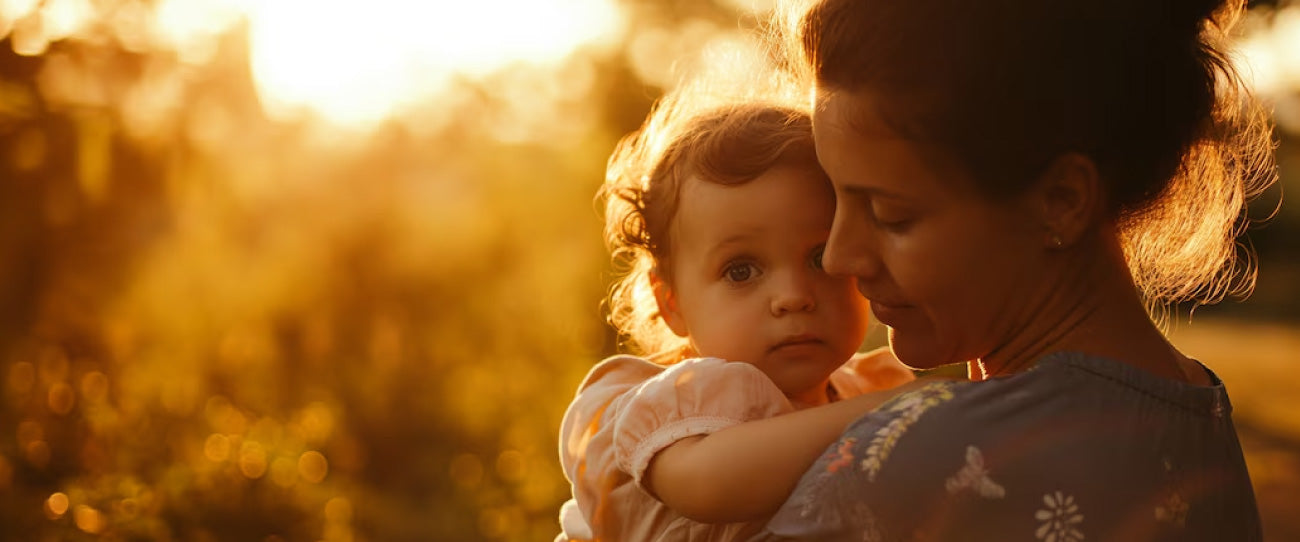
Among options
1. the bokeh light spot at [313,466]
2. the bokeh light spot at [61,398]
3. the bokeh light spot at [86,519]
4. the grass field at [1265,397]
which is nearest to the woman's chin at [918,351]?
the bokeh light spot at [86,519]

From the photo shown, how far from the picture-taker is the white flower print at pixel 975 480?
59.4 inches

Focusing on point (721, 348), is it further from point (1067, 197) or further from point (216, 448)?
point (216, 448)

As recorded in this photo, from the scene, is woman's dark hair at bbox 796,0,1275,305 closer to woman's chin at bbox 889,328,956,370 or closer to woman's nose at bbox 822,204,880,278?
woman's nose at bbox 822,204,880,278

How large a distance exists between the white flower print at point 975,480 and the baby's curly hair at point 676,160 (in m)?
0.76

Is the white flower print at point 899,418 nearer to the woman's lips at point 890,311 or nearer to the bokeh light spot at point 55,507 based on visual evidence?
the woman's lips at point 890,311

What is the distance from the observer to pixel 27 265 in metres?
3.80

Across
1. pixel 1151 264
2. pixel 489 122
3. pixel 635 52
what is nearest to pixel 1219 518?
pixel 1151 264

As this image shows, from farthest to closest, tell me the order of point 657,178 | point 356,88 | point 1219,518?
point 356,88, point 657,178, point 1219,518

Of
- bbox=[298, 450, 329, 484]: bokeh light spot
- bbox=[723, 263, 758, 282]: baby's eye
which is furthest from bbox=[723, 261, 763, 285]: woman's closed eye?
bbox=[298, 450, 329, 484]: bokeh light spot

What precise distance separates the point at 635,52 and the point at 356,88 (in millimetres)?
1852

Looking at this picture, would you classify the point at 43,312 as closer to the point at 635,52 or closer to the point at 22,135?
the point at 22,135

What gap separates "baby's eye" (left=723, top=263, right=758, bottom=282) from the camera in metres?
2.19

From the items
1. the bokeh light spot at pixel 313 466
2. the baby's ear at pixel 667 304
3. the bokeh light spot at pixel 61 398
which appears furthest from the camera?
the bokeh light spot at pixel 313 466

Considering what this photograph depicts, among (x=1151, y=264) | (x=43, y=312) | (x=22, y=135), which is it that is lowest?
(x=1151, y=264)
